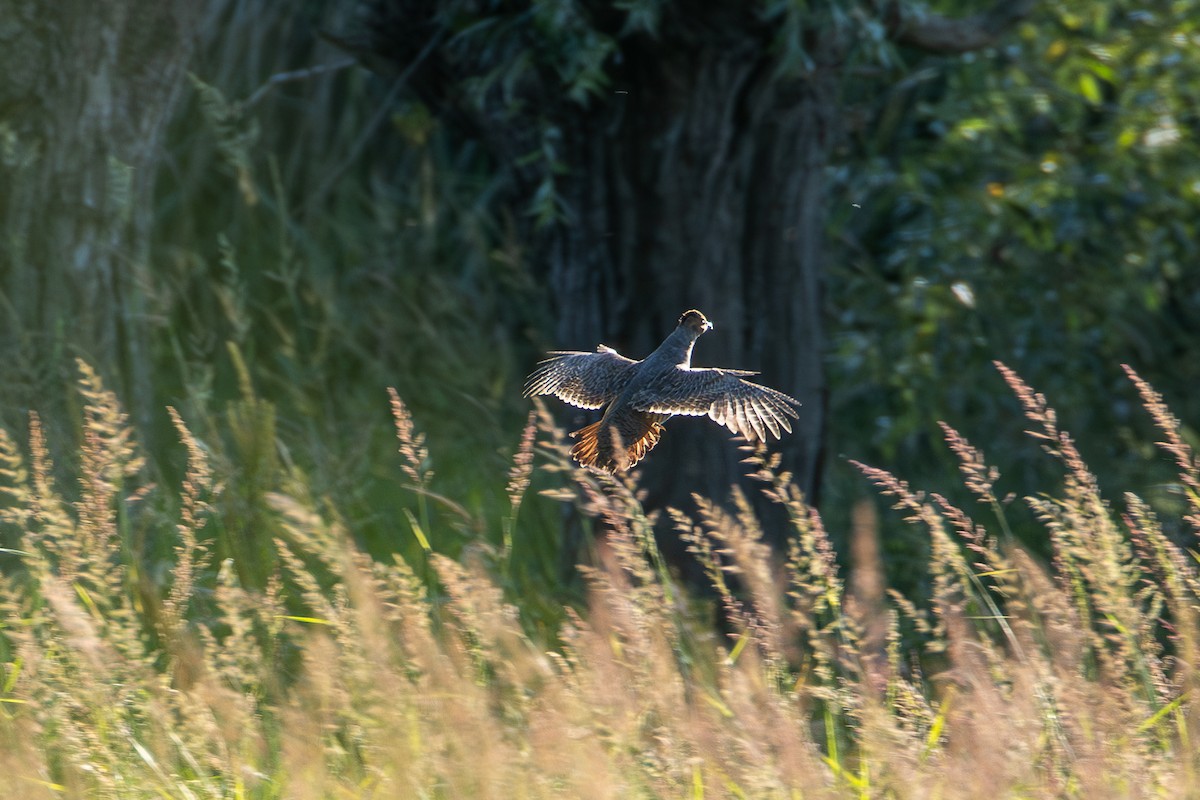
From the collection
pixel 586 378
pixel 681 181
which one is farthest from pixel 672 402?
pixel 681 181

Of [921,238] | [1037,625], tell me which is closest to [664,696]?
[1037,625]

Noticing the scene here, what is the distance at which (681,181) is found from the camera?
4.85 m

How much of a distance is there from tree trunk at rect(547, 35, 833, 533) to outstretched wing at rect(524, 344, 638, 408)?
1.85m

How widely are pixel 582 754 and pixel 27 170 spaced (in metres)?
3.07

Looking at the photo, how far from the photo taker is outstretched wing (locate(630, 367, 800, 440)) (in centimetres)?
257

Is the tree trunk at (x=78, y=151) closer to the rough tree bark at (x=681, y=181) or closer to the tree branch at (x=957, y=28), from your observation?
the rough tree bark at (x=681, y=181)

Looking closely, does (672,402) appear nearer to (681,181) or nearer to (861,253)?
(681,181)

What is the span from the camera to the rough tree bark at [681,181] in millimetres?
4801

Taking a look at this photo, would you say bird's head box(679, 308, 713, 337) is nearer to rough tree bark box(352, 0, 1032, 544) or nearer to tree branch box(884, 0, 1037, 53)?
rough tree bark box(352, 0, 1032, 544)

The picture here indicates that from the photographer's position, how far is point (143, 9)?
4.52 meters

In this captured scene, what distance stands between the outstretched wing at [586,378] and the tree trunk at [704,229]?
72.8 inches

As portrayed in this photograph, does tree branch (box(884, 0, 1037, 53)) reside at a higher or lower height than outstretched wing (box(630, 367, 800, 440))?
higher

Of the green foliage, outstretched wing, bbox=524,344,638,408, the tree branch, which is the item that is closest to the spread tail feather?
outstretched wing, bbox=524,344,638,408

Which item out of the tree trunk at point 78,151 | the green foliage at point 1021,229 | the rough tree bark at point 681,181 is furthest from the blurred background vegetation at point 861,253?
the tree trunk at point 78,151
